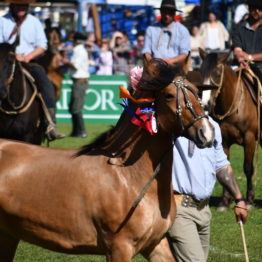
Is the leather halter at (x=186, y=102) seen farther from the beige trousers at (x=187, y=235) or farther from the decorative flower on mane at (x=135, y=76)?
the beige trousers at (x=187, y=235)

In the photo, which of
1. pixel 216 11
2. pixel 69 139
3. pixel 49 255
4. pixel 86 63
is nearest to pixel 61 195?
pixel 49 255

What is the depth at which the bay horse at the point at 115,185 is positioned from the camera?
A: 5363mm

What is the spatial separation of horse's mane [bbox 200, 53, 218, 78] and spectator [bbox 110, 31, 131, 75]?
12.8 metres

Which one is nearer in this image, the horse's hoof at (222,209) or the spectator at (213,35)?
the horse's hoof at (222,209)

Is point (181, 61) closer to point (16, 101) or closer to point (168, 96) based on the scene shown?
point (168, 96)

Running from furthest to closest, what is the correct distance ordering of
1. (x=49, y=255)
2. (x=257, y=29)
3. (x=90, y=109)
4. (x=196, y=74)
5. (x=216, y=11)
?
(x=216, y=11)
(x=90, y=109)
(x=257, y=29)
(x=49, y=255)
(x=196, y=74)

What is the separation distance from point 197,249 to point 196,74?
51.8 inches

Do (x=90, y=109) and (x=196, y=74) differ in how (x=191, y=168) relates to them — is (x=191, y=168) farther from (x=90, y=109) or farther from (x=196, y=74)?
(x=90, y=109)

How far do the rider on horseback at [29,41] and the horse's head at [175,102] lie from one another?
539 centimetres

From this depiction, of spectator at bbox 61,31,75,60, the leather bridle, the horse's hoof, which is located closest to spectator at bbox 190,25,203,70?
spectator at bbox 61,31,75,60

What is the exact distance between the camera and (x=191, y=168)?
607cm

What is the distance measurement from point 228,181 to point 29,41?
18.9 ft

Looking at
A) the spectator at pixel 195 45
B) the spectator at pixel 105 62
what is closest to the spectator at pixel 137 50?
the spectator at pixel 105 62

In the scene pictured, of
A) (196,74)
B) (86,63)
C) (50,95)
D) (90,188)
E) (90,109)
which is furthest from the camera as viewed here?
(90,109)
